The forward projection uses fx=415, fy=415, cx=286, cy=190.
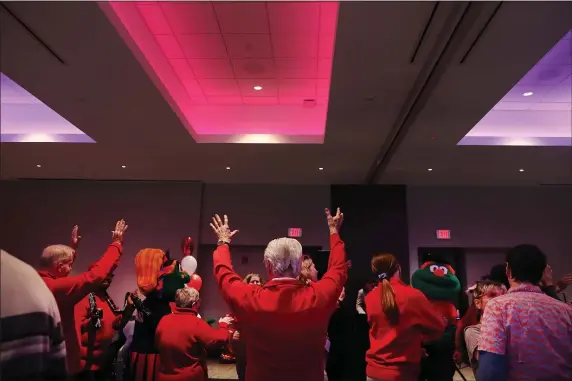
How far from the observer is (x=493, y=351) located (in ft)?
5.60

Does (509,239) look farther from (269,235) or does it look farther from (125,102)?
(125,102)

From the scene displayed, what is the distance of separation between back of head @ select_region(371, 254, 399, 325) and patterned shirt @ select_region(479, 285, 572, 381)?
2.75 ft

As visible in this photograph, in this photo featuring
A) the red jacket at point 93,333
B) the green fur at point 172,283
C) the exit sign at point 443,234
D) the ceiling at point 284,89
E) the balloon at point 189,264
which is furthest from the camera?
the balloon at point 189,264

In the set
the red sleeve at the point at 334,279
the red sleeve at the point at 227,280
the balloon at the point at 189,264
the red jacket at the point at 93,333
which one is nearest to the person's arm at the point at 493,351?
the red sleeve at the point at 334,279

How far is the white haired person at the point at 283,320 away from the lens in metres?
1.77

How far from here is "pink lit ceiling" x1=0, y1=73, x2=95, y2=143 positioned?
210 cm

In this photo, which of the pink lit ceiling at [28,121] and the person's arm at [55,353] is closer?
the person's arm at [55,353]

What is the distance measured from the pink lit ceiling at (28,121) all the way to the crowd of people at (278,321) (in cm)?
71

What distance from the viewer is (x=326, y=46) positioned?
4.32 meters

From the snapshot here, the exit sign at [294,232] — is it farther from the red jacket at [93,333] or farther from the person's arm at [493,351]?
the person's arm at [493,351]

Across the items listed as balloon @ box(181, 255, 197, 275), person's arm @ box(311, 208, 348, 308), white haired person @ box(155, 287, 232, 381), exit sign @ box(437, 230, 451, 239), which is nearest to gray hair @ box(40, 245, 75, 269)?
white haired person @ box(155, 287, 232, 381)

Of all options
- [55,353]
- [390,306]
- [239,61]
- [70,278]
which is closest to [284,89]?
[239,61]

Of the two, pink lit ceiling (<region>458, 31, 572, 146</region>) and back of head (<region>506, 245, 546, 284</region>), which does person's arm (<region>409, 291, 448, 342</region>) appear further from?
pink lit ceiling (<region>458, 31, 572, 146</region>)

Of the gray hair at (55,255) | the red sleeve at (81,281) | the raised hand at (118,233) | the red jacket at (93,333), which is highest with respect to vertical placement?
the raised hand at (118,233)
